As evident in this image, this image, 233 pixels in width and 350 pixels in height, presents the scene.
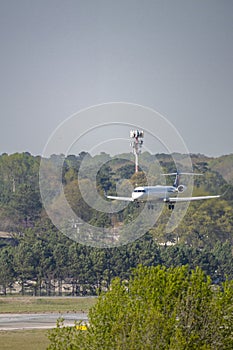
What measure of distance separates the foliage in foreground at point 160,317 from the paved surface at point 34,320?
36.7m

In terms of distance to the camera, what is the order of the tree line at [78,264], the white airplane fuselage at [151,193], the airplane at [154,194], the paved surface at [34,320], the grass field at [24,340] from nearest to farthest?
the grass field at [24,340] → the paved surface at [34,320] → the white airplane fuselage at [151,193] → the airplane at [154,194] → the tree line at [78,264]

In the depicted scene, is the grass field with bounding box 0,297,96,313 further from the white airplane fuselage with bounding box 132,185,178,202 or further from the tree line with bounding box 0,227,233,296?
the white airplane fuselage with bounding box 132,185,178,202

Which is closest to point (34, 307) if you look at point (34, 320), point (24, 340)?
point (34, 320)

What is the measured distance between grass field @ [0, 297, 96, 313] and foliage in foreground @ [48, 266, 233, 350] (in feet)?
184

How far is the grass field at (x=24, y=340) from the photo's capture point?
92794mm

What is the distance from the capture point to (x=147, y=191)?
4277 inches

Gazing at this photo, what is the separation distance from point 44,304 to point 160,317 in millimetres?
70132

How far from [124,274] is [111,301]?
8006 centimetres

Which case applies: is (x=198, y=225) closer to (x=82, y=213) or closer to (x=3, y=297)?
(x=82, y=213)

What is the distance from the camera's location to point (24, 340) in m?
96.4

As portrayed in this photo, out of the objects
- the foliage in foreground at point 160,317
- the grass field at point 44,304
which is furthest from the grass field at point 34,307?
the foliage in foreground at point 160,317

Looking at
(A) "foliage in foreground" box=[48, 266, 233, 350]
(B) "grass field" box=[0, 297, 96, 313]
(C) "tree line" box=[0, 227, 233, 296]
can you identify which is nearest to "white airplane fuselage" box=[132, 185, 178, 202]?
(B) "grass field" box=[0, 297, 96, 313]

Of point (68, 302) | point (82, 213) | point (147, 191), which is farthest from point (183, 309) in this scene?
point (82, 213)

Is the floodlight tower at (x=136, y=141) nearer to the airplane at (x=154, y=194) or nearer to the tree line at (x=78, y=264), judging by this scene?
Answer: the airplane at (x=154, y=194)
